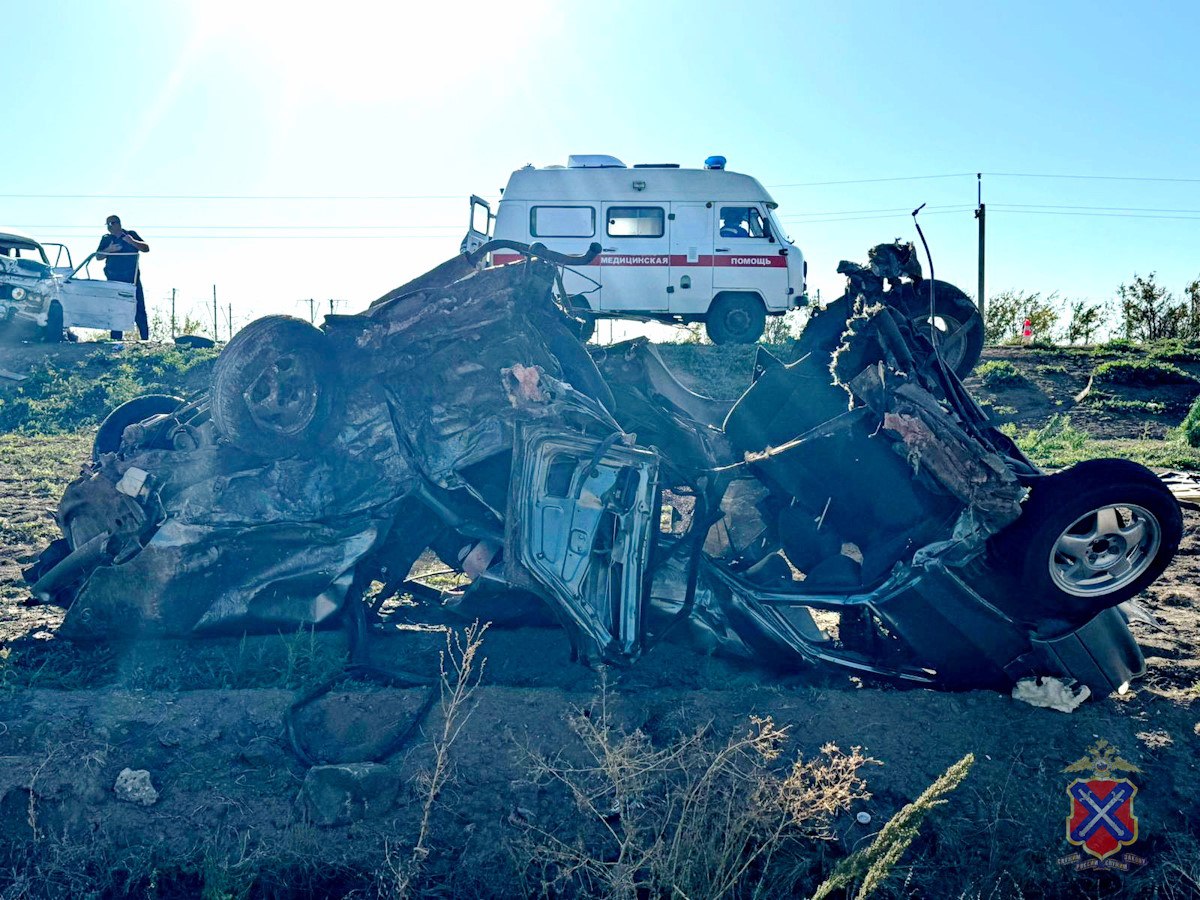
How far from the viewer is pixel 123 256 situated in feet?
48.6

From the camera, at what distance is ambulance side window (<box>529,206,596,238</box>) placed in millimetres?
13555

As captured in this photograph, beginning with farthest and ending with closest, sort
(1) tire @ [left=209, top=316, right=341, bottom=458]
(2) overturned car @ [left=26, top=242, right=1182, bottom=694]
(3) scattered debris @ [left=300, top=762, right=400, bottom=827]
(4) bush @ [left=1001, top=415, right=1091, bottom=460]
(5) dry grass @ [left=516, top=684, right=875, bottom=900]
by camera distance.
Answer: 1. (4) bush @ [left=1001, top=415, right=1091, bottom=460]
2. (1) tire @ [left=209, top=316, right=341, bottom=458]
3. (2) overturned car @ [left=26, top=242, right=1182, bottom=694]
4. (3) scattered debris @ [left=300, top=762, right=400, bottom=827]
5. (5) dry grass @ [left=516, top=684, right=875, bottom=900]

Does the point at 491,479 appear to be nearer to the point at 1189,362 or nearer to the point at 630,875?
the point at 630,875

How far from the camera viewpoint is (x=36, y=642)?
4559 mm

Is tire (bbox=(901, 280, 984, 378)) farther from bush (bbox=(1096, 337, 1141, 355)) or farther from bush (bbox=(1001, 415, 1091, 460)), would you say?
bush (bbox=(1096, 337, 1141, 355))

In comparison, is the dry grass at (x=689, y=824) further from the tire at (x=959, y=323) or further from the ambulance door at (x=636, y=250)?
the ambulance door at (x=636, y=250)

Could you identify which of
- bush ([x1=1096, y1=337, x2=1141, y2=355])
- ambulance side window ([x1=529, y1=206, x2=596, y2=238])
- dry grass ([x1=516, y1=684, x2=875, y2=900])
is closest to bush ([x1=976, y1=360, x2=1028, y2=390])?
bush ([x1=1096, y1=337, x2=1141, y2=355])

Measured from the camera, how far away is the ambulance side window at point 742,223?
13.5m

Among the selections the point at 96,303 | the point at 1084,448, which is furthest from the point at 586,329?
the point at 96,303

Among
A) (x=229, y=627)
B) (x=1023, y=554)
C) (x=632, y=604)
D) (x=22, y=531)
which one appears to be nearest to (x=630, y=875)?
(x=632, y=604)

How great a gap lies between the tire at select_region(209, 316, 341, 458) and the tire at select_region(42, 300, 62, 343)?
1437cm

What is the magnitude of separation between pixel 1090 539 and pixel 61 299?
17.8m

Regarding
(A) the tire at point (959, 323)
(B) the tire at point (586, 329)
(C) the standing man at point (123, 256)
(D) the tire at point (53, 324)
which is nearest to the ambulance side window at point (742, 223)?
(A) the tire at point (959, 323)

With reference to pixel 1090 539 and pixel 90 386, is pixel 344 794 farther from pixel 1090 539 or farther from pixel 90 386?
pixel 90 386
